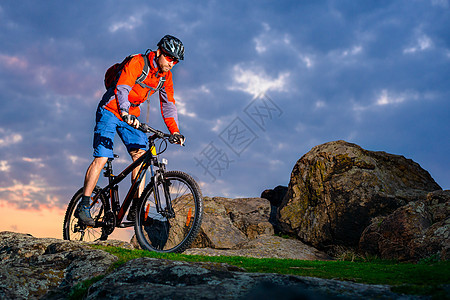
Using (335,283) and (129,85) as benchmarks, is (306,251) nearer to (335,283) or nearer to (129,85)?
(129,85)

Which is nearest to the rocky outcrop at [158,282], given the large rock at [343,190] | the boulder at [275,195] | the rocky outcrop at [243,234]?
the rocky outcrop at [243,234]

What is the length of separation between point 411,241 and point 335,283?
5.64 metres

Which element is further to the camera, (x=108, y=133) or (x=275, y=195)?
(x=275, y=195)

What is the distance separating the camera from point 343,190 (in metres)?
10.6

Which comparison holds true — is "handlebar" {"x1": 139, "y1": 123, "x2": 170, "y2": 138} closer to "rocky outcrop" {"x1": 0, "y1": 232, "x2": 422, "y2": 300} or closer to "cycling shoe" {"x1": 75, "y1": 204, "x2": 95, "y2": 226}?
"rocky outcrop" {"x1": 0, "y1": 232, "x2": 422, "y2": 300}

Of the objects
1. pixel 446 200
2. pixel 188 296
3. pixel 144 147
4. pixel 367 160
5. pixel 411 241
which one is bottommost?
pixel 188 296

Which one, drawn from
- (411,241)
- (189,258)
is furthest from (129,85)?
(411,241)

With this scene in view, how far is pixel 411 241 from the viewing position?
757 cm

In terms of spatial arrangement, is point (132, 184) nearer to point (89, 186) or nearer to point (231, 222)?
point (89, 186)

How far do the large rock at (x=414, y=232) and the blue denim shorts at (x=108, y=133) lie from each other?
587cm

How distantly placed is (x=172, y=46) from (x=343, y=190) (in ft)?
21.6

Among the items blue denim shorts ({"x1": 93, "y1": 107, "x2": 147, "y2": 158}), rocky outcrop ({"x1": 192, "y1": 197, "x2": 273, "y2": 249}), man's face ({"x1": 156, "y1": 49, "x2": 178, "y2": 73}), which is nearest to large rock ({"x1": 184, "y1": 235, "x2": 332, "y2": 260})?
rocky outcrop ({"x1": 192, "y1": 197, "x2": 273, "y2": 249})

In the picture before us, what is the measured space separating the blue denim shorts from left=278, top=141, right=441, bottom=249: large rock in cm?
611

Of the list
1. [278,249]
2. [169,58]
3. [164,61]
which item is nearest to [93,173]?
[164,61]
